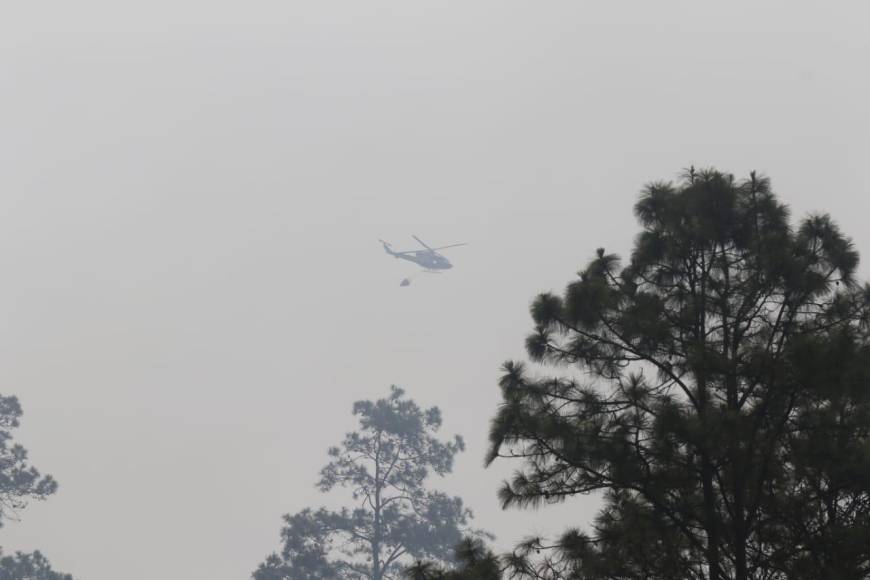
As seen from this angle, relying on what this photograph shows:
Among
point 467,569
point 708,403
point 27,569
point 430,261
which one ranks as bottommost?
point 467,569

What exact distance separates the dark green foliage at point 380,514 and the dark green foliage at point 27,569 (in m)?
7.81

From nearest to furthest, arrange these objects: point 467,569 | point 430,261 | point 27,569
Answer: point 467,569 < point 27,569 < point 430,261

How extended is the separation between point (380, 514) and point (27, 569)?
14.1 metres

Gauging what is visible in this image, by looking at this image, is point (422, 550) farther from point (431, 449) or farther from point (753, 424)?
point (753, 424)

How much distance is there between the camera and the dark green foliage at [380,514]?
46.3m

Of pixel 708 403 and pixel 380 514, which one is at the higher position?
pixel 380 514

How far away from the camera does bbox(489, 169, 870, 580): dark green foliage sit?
12281 millimetres

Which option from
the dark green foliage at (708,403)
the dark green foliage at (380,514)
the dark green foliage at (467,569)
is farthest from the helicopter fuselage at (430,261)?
the dark green foliage at (467,569)

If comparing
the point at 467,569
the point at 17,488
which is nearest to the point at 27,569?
the point at 17,488

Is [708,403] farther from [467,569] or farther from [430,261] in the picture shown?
[430,261]

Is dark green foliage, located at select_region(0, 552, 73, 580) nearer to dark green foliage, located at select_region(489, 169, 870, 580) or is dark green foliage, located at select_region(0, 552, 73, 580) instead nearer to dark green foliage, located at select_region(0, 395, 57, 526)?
dark green foliage, located at select_region(0, 395, 57, 526)

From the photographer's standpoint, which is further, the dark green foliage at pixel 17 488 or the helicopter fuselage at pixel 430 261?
the helicopter fuselage at pixel 430 261

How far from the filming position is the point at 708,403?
12.9 metres

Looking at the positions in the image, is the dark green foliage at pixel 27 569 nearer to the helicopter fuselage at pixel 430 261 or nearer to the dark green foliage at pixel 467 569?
the dark green foliage at pixel 467 569
